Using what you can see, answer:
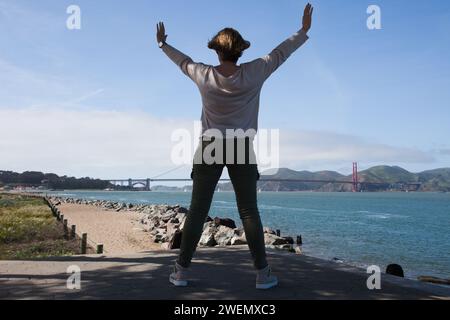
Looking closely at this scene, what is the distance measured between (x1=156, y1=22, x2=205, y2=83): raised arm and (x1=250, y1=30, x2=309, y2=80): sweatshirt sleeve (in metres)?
0.48

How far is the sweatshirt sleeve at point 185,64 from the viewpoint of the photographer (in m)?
3.42

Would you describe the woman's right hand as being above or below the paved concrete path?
above

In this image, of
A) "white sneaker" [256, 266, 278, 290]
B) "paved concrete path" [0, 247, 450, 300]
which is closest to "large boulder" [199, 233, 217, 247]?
"paved concrete path" [0, 247, 450, 300]

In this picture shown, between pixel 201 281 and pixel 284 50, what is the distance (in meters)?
2.10

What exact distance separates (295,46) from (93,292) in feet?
8.35

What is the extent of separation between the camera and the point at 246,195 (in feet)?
10.9

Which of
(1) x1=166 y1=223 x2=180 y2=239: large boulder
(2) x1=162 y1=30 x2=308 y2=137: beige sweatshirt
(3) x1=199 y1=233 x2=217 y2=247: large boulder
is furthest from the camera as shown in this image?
(1) x1=166 y1=223 x2=180 y2=239: large boulder

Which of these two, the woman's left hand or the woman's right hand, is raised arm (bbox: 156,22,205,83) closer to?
the woman's left hand

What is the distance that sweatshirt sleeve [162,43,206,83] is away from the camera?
11.2 ft

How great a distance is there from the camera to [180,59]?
11.7 ft

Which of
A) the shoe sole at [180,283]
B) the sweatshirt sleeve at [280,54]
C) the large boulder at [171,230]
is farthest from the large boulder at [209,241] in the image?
the sweatshirt sleeve at [280,54]

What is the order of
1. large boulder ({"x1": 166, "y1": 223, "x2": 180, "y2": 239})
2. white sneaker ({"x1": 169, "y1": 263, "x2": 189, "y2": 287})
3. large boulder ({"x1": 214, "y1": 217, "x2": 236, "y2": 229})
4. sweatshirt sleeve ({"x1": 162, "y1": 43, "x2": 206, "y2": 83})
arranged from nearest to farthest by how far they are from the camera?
sweatshirt sleeve ({"x1": 162, "y1": 43, "x2": 206, "y2": 83}), white sneaker ({"x1": 169, "y1": 263, "x2": 189, "y2": 287}), large boulder ({"x1": 166, "y1": 223, "x2": 180, "y2": 239}), large boulder ({"x1": 214, "y1": 217, "x2": 236, "y2": 229})

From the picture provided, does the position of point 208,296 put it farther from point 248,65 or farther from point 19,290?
point 248,65

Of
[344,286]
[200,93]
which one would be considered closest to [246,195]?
[200,93]
